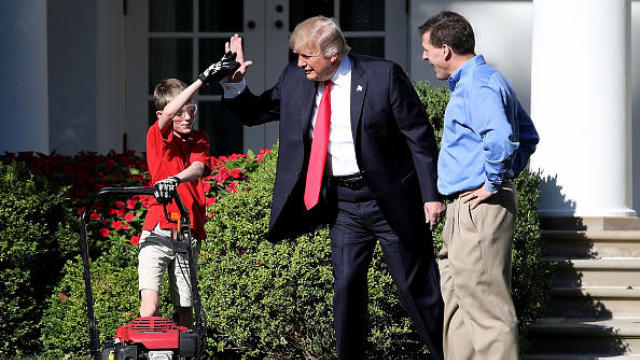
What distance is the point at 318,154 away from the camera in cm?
521

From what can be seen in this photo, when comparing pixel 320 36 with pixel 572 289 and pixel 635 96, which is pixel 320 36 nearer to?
pixel 572 289

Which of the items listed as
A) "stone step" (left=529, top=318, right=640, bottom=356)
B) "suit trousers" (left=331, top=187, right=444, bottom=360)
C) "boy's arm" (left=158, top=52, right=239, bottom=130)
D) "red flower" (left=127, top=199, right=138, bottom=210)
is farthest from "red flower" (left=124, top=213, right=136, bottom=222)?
"stone step" (left=529, top=318, right=640, bottom=356)

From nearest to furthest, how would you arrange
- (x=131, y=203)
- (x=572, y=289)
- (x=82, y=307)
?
(x=82, y=307) → (x=572, y=289) → (x=131, y=203)

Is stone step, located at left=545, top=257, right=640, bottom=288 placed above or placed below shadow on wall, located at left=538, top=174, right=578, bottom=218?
below

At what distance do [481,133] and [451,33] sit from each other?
578 mm

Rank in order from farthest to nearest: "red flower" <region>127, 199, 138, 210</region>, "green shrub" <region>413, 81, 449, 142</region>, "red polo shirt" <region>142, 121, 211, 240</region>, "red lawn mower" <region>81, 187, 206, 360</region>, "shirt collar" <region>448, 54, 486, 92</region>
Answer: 1. "red flower" <region>127, 199, 138, 210</region>
2. "green shrub" <region>413, 81, 449, 142</region>
3. "red polo shirt" <region>142, 121, 211, 240</region>
4. "shirt collar" <region>448, 54, 486, 92</region>
5. "red lawn mower" <region>81, 187, 206, 360</region>

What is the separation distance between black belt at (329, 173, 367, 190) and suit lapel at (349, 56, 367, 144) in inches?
7.6

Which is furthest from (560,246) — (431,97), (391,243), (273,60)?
(273,60)

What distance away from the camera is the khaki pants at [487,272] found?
4.86 metres

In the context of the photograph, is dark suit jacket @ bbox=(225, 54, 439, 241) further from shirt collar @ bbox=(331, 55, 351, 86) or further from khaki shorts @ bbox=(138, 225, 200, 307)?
khaki shorts @ bbox=(138, 225, 200, 307)

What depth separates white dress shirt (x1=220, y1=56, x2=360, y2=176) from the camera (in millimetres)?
5246

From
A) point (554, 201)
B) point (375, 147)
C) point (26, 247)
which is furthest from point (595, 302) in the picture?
point (26, 247)

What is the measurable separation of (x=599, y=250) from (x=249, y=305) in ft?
11.1

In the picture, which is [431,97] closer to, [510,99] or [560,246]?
[560,246]
